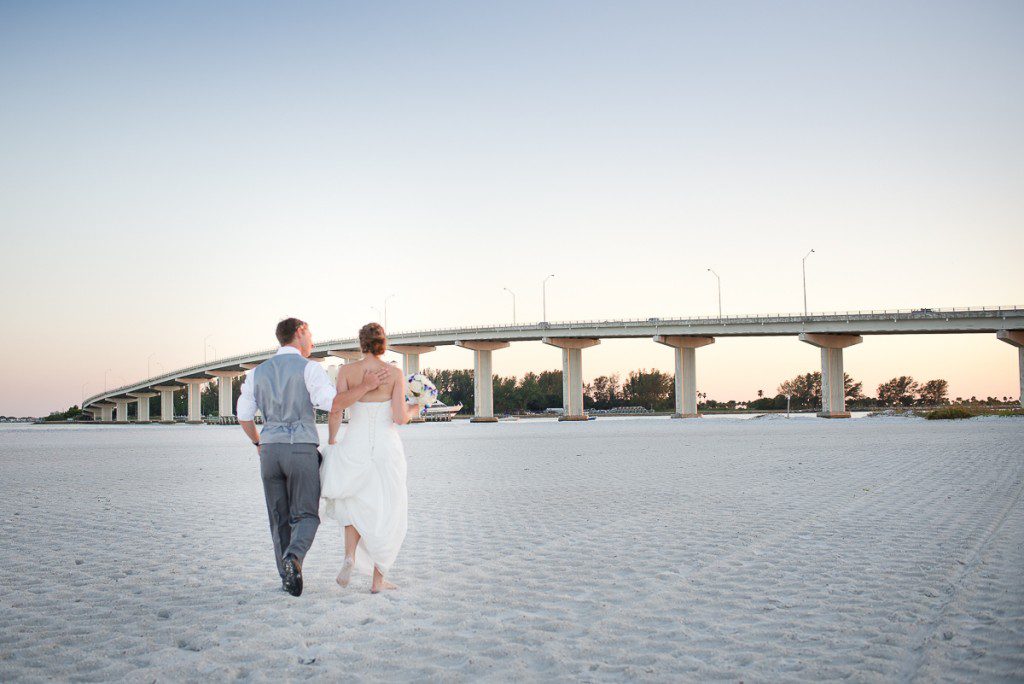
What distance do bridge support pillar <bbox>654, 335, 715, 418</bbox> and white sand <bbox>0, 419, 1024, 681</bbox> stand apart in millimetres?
58056

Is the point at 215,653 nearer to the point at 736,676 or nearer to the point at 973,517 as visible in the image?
the point at 736,676

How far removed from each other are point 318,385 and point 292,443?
0.50 m

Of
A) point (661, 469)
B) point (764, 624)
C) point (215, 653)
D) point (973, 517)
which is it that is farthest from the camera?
point (661, 469)

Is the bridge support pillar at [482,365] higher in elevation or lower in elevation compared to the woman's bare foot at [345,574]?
higher

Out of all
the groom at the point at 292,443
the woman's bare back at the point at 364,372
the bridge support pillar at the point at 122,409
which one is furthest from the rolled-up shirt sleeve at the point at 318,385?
the bridge support pillar at the point at 122,409

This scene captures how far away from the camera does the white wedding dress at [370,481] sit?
5.94 metres

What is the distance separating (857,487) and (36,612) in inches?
465

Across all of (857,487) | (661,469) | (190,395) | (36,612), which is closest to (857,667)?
(36,612)

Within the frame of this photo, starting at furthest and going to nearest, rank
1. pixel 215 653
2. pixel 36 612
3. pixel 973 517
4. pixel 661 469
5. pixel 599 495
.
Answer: pixel 661 469, pixel 599 495, pixel 973 517, pixel 36 612, pixel 215 653

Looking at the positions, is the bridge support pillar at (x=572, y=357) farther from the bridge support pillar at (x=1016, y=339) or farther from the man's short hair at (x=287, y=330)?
the man's short hair at (x=287, y=330)

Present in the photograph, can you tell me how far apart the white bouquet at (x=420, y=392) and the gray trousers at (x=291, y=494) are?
1027 millimetres

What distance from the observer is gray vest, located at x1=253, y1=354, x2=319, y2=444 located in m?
5.89

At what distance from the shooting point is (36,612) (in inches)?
225

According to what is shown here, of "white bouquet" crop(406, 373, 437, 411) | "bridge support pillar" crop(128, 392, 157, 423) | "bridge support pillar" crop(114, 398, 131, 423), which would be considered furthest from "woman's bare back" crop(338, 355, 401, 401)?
"bridge support pillar" crop(114, 398, 131, 423)
